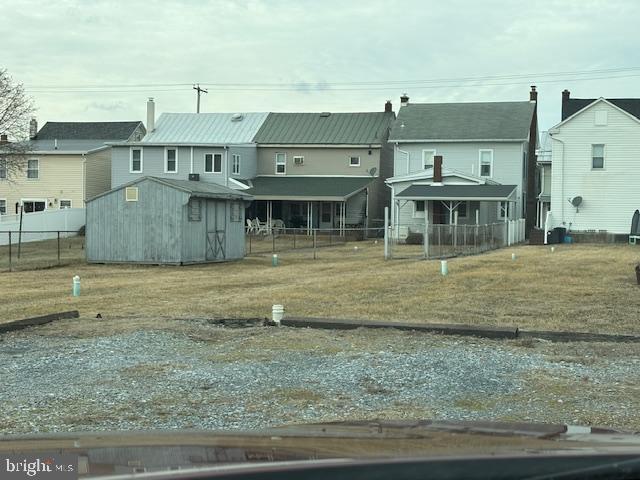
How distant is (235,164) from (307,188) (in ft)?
17.4

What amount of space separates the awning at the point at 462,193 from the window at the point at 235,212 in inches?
448

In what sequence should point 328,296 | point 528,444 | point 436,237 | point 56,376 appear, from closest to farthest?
point 528,444 < point 56,376 < point 328,296 < point 436,237

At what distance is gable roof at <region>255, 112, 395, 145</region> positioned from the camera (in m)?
51.2

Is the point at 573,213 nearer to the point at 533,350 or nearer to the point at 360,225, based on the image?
the point at 360,225

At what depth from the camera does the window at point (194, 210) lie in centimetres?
2888

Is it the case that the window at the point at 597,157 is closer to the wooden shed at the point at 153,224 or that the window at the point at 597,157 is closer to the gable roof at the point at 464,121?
the gable roof at the point at 464,121

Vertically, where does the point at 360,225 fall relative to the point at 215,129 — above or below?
below

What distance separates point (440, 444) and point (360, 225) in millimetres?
46771

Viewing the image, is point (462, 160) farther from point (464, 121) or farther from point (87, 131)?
point (87, 131)

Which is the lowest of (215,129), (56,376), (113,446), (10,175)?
(56,376)

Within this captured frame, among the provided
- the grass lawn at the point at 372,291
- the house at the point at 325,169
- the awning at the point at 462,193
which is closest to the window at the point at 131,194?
the grass lawn at the point at 372,291

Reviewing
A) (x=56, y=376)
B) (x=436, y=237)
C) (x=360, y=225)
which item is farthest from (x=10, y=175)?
(x=56, y=376)

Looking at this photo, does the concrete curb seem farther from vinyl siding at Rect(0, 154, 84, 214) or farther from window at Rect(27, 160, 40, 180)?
window at Rect(27, 160, 40, 180)

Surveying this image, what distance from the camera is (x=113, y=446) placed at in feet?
9.75
